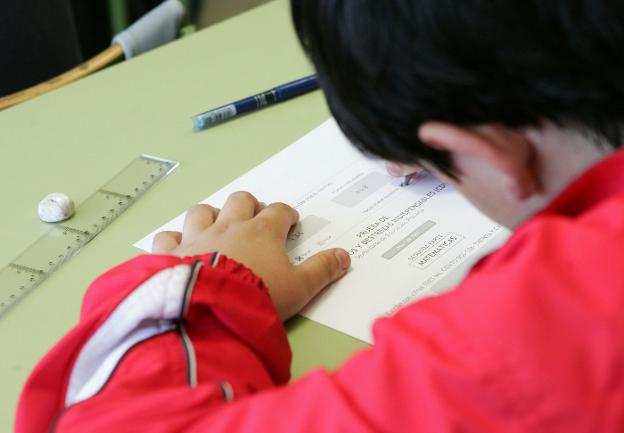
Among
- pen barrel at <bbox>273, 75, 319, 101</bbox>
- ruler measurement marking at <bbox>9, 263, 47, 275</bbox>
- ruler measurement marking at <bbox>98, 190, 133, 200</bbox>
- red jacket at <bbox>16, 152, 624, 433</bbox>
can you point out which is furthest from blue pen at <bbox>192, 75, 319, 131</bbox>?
red jacket at <bbox>16, 152, 624, 433</bbox>

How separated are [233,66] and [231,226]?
0.42m

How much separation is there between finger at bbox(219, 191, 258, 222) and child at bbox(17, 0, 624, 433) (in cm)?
10

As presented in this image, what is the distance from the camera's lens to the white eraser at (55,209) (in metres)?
0.86

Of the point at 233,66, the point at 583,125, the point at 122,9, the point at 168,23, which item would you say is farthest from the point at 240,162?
the point at 122,9

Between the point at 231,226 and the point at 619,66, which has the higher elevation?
the point at 619,66

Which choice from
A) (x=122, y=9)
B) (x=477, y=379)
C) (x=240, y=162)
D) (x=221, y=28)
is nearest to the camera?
(x=477, y=379)

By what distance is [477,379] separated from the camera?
1.30 feet

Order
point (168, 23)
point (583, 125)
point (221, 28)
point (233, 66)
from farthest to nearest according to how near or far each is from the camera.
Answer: point (168, 23) < point (221, 28) < point (233, 66) < point (583, 125)

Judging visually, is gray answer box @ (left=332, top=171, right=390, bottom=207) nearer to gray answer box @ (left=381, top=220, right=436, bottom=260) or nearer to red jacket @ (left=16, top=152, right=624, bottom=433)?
gray answer box @ (left=381, top=220, right=436, bottom=260)

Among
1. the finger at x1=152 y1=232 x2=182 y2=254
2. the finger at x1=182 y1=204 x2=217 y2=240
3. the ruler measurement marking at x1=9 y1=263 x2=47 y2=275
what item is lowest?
the ruler measurement marking at x1=9 y1=263 x2=47 y2=275

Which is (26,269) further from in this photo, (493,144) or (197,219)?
(493,144)

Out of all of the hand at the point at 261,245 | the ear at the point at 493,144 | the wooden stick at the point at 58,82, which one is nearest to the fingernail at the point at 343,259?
the hand at the point at 261,245

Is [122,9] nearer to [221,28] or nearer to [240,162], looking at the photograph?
[221,28]

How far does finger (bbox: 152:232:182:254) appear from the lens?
2.54ft
